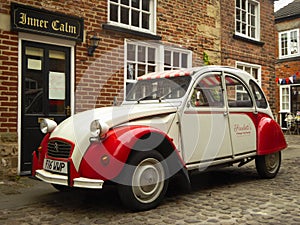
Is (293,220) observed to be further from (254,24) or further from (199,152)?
(254,24)

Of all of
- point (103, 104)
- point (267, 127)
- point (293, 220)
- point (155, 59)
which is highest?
point (155, 59)

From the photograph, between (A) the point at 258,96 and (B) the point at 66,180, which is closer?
(B) the point at 66,180

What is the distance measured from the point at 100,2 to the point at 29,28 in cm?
183

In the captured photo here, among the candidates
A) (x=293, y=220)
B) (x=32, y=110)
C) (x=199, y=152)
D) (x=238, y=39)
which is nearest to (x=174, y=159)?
(x=199, y=152)

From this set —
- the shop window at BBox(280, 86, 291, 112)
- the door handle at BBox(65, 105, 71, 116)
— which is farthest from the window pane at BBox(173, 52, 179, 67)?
the shop window at BBox(280, 86, 291, 112)

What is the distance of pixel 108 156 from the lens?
150 inches

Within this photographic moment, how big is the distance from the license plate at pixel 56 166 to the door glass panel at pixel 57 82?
2471mm

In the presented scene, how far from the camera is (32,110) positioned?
6.31 m

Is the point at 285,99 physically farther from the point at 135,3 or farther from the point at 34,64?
the point at 34,64

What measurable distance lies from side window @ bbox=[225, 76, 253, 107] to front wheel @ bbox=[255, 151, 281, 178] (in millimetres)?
974

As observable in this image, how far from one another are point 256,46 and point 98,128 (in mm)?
9279

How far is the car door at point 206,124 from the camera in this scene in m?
4.72

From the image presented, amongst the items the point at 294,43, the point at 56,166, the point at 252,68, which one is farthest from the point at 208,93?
the point at 294,43

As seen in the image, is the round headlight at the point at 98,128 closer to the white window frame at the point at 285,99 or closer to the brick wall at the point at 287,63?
the white window frame at the point at 285,99
